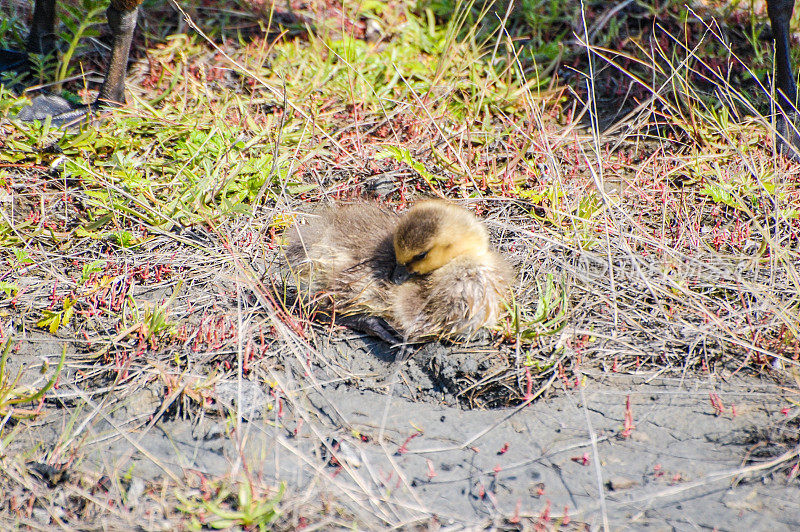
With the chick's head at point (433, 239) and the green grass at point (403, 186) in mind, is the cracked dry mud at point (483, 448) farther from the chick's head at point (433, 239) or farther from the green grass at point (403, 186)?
the chick's head at point (433, 239)

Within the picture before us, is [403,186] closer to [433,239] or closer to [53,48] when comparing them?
[433,239]

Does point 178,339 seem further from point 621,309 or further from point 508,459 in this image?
point 621,309

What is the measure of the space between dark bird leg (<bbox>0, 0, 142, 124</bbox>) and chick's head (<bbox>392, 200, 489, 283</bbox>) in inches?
81.3

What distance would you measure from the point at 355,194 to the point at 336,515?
211 cm

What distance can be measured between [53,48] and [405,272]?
2900 millimetres

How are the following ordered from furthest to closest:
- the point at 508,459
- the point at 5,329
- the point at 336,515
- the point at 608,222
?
the point at 608,222 → the point at 5,329 → the point at 508,459 → the point at 336,515

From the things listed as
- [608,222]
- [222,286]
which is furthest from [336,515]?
[608,222]

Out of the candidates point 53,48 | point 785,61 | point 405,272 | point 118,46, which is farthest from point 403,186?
point 53,48

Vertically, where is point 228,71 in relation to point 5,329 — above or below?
above

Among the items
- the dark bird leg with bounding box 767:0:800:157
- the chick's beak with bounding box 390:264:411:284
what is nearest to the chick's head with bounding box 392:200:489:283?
the chick's beak with bounding box 390:264:411:284

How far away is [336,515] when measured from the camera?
2225 millimetres

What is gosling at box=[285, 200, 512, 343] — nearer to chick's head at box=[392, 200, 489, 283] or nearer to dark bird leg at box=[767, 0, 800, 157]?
chick's head at box=[392, 200, 489, 283]

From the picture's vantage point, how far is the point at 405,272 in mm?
3119

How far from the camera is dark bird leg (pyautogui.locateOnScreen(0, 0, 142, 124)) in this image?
374cm
